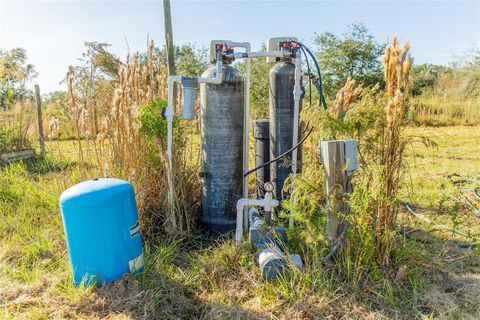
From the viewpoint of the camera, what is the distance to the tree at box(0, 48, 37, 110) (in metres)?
7.09

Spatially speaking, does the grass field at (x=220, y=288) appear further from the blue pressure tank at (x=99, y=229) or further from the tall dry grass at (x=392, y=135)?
the tall dry grass at (x=392, y=135)

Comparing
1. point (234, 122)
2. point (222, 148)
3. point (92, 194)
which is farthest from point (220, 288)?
point (234, 122)

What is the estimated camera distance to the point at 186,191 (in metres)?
3.42

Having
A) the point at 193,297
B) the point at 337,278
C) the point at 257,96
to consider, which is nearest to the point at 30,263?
the point at 193,297

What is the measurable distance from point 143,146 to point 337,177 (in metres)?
1.74

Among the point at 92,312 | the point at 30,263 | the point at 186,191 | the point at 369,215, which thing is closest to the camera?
the point at 92,312

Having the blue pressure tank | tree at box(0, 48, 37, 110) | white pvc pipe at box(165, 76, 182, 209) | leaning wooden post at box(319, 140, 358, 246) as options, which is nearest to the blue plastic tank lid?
the blue pressure tank

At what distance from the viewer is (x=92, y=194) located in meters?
2.31

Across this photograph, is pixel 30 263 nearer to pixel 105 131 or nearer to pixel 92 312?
pixel 92 312

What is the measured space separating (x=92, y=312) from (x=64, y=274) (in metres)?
0.51

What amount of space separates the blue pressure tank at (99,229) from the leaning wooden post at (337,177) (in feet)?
4.36

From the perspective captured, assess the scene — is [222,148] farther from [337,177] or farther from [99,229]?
[99,229]

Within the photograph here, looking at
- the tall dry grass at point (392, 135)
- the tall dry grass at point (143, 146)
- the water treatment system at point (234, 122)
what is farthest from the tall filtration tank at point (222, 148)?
the tall dry grass at point (392, 135)

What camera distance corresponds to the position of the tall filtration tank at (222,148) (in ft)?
10.3
